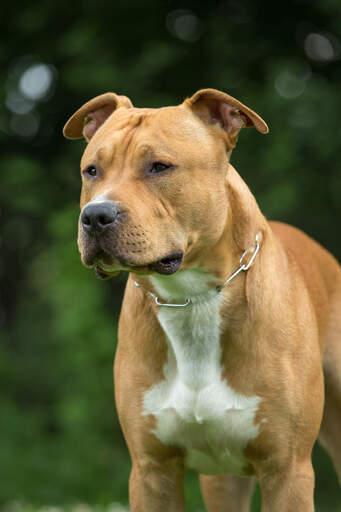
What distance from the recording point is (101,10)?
7.49 m

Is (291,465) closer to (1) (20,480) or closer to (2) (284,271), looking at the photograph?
(2) (284,271)

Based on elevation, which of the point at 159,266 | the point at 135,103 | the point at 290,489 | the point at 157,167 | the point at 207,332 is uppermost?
the point at 157,167

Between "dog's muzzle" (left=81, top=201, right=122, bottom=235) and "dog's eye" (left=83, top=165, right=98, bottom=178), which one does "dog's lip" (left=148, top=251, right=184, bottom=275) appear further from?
"dog's eye" (left=83, top=165, right=98, bottom=178)

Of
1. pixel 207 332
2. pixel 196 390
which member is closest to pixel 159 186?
pixel 207 332

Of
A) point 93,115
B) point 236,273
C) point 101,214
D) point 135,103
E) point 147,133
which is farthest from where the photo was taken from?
point 135,103

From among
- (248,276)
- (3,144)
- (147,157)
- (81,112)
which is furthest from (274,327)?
(3,144)

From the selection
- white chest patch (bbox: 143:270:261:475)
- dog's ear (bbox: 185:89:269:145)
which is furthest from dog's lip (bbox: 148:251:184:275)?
dog's ear (bbox: 185:89:269:145)

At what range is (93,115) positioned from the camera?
4105mm

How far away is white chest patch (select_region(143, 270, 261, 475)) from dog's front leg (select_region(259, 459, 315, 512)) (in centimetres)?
18

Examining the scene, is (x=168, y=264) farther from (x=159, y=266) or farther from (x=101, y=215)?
(x=101, y=215)

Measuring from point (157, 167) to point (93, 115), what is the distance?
0.87m

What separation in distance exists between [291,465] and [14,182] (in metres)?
Answer: 5.00

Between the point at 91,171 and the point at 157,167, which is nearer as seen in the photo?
the point at 157,167

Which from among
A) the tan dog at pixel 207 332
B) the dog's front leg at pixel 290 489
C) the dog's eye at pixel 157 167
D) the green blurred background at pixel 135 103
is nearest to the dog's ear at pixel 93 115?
the tan dog at pixel 207 332
